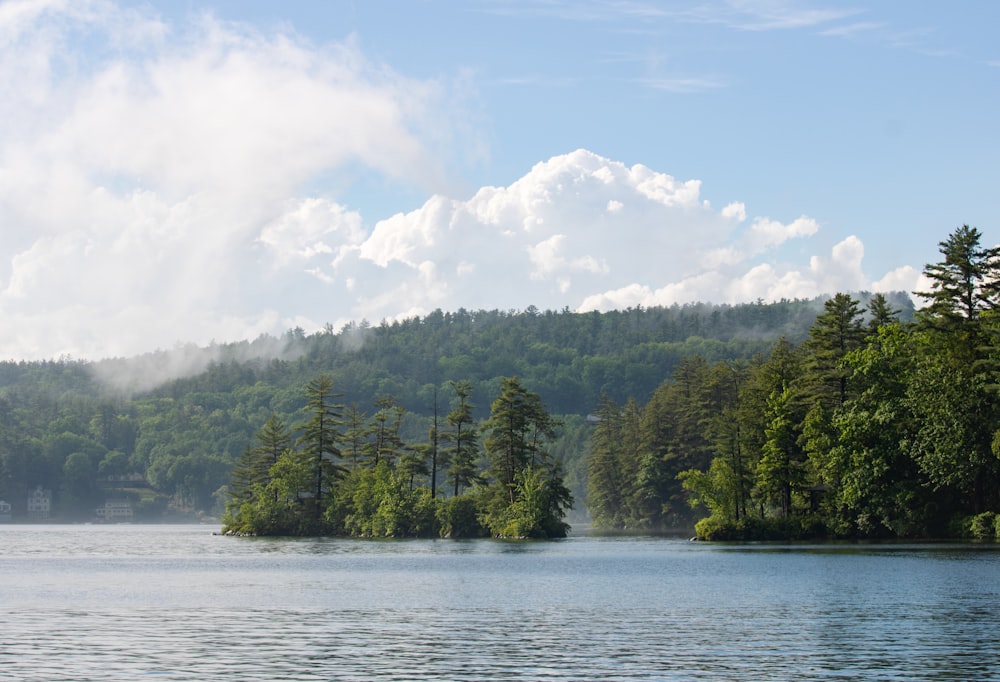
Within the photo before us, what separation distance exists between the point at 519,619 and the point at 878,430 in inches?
2287

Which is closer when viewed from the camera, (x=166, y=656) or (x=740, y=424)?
(x=166, y=656)

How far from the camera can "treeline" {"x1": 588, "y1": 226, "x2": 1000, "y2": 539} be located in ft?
292

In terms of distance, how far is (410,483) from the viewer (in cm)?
12794

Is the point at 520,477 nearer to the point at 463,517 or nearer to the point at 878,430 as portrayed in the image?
the point at 463,517

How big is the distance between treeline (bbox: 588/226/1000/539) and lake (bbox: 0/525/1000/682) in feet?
45.6

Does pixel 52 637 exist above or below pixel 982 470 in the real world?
below

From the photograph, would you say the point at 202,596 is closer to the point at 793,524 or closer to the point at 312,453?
the point at 793,524

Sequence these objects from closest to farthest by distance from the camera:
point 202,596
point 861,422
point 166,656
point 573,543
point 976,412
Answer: point 166,656
point 202,596
point 976,412
point 861,422
point 573,543

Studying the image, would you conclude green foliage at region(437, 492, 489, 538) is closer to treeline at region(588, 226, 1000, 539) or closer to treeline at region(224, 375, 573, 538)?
treeline at region(224, 375, 573, 538)

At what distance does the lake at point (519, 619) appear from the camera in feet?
106

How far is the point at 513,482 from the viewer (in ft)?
392

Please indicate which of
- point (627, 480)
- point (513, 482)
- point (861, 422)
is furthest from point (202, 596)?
point (627, 480)

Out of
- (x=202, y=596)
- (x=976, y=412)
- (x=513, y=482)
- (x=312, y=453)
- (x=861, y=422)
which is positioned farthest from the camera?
(x=312, y=453)

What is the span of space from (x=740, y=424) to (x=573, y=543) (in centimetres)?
1936
